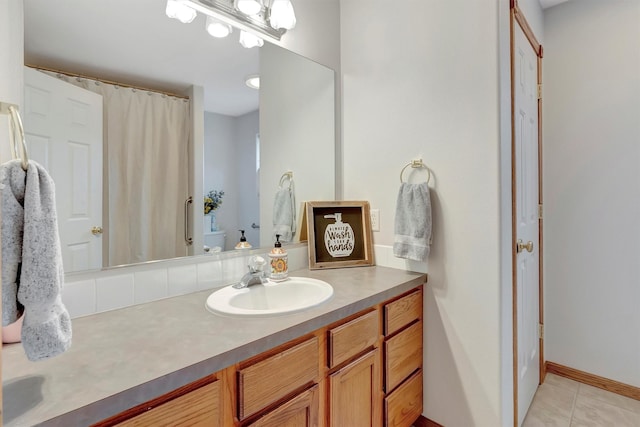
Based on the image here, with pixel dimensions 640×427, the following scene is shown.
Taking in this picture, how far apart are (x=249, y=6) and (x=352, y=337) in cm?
143

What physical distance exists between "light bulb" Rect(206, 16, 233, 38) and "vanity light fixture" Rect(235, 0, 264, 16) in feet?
0.30

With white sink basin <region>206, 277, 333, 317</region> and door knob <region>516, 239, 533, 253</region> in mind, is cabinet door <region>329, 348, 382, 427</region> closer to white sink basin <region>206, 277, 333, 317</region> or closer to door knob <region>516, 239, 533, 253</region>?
white sink basin <region>206, 277, 333, 317</region>

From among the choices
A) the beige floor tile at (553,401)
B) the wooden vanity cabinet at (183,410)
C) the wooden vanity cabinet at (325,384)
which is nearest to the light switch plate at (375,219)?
the wooden vanity cabinet at (325,384)

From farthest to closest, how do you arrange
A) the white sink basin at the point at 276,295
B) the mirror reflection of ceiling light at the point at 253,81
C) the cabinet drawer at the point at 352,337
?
1. the mirror reflection of ceiling light at the point at 253,81
2. the white sink basin at the point at 276,295
3. the cabinet drawer at the point at 352,337

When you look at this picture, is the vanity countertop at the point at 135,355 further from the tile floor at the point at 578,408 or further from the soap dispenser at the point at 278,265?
the tile floor at the point at 578,408

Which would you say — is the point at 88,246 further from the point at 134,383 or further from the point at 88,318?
the point at 134,383

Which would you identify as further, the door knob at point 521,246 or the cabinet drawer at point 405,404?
the door knob at point 521,246

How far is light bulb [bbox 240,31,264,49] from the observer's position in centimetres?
150

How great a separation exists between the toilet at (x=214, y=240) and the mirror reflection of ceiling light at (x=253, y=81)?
2.33 feet

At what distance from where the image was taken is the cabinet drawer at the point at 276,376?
0.83 m

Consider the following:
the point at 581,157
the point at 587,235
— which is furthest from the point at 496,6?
the point at 587,235

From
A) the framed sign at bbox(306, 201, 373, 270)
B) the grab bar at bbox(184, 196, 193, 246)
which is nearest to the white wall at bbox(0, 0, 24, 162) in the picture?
the grab bar at bbox(184, 196, 193, 246)

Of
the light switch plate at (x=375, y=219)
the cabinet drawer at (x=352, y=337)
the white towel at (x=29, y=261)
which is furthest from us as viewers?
the light switch plate at (x=375, y=219)

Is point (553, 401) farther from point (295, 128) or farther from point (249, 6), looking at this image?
point (249, 6)
